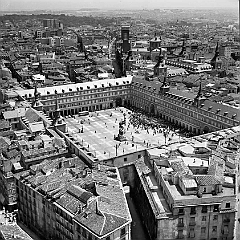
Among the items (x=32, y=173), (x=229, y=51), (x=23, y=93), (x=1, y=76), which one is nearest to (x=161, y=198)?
(x=32, y=173)

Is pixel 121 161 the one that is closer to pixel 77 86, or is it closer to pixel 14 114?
pixel 14 114

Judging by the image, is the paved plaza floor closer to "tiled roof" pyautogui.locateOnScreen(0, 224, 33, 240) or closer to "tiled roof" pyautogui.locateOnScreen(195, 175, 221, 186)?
"tiled roof" pyautogui.locateOnScreen(195, 175, 221, 186)

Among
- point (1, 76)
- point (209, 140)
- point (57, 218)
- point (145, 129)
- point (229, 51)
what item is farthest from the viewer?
point (229, 51)

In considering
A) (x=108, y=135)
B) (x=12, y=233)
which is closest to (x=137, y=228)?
(x=12, y=233)

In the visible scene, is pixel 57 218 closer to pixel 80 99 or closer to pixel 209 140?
pixel 209 140

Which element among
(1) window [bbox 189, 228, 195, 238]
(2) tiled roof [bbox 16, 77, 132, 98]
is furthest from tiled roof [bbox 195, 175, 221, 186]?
A: (2) tiled roof [bbox 16, 77, 132, 98]

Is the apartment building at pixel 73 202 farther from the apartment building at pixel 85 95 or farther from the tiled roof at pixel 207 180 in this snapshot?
the apartment building at pixel 85 95

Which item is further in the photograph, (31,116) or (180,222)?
(31,116)

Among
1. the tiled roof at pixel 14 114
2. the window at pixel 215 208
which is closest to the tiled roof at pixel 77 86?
the tiled roof at pixel 14 114
